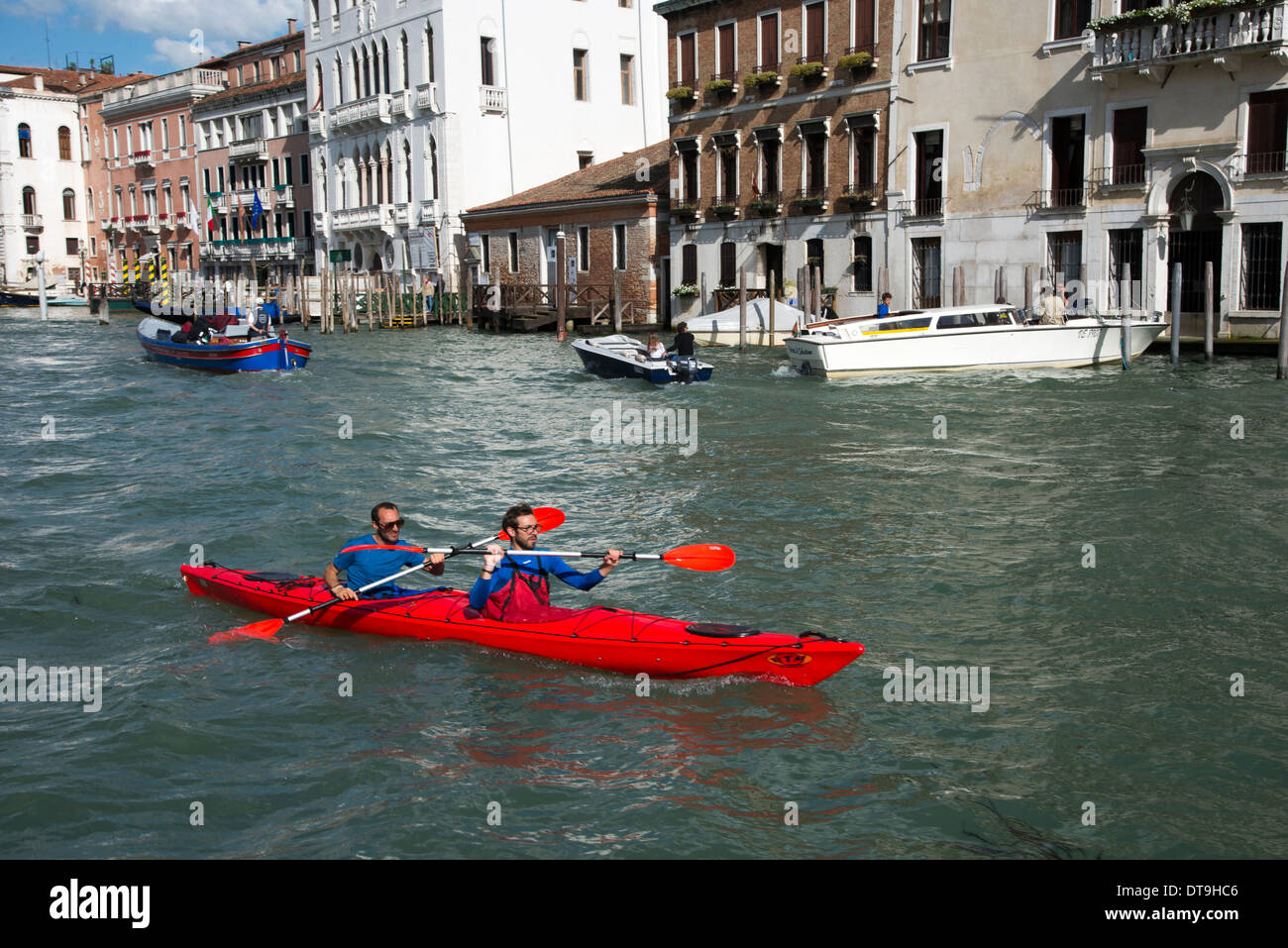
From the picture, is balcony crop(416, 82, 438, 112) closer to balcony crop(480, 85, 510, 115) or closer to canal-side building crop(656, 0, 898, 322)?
balcony crop(480, 85, 510, 115)

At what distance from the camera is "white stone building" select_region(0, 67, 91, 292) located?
60.1m

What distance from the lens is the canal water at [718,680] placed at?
5.88 meters

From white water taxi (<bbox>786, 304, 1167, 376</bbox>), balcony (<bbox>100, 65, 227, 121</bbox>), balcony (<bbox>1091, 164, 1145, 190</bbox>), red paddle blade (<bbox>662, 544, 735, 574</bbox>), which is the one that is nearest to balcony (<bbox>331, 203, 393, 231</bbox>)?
balcony (<bbox>100, 65, 227, 121</bbox>)

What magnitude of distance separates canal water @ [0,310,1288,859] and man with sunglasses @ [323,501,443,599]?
377 millimetres

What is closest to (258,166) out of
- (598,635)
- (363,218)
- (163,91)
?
(163,91)

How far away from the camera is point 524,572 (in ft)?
26.5

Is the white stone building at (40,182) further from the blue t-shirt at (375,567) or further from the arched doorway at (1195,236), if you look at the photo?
the blue t-shirt at (375,567)

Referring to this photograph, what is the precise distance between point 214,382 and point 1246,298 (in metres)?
18.9

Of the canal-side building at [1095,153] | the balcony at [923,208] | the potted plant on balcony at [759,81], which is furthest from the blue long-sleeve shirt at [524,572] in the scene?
the potted plant on balcony at [759,81]

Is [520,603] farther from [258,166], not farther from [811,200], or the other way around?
[258,166]

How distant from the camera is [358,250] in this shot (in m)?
46.5

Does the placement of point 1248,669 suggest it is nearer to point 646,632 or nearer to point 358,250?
point 646,632

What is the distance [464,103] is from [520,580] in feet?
113
